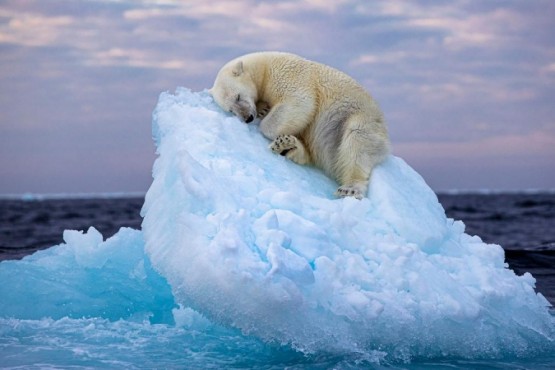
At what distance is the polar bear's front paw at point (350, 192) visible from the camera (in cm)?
658

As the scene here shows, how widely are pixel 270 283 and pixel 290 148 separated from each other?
216 cm

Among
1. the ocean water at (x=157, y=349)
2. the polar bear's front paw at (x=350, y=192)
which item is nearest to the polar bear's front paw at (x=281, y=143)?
the polar bear's front paw at (x=350, y=192)

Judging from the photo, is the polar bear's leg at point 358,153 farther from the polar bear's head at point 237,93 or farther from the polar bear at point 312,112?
the polar bear's head at point 237,93

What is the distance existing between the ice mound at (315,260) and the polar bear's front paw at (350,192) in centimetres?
14

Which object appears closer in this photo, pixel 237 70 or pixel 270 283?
pixel 270 283

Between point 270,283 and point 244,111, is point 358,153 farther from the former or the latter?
point 270,283

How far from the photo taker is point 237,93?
716 centimetres

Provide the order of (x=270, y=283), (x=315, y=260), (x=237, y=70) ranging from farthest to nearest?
(x=237, y=70) → (x=315, y=260) → (x=270, y=283)

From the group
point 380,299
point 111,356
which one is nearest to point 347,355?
point 380,299

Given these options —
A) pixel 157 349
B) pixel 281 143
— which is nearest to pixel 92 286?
pixel 157 349

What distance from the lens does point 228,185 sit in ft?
19.0

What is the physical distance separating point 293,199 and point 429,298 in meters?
1.31

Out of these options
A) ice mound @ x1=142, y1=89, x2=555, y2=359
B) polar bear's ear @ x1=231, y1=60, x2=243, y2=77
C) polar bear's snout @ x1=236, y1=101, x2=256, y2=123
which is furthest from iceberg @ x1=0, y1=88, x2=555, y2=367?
polar bear's ear @ x1=231, y1=60, x2=243, y2=77

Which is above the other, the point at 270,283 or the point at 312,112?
the point at 312,112
